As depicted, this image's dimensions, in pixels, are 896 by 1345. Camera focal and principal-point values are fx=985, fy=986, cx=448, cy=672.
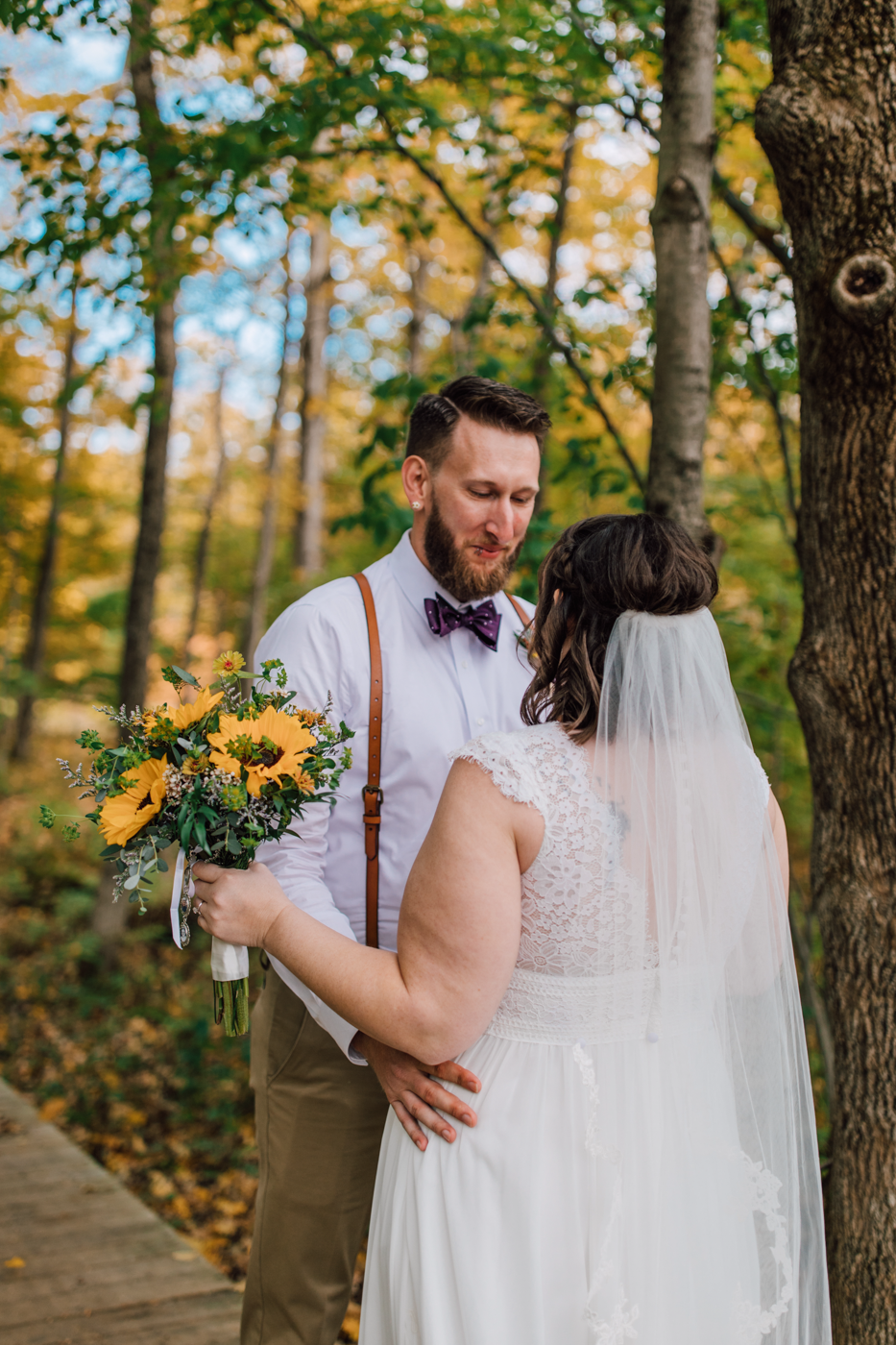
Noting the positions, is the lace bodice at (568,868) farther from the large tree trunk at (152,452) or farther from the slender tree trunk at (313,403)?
the slender tree trunk at (313,403)

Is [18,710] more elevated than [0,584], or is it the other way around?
[0,584]

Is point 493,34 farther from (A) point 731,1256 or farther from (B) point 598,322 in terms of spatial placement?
(A) point 731,1256

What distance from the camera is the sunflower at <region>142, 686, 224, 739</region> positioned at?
5.80 ft

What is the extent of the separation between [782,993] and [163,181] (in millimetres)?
3710

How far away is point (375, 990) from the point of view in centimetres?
163

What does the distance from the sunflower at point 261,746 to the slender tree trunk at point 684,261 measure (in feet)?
5.32

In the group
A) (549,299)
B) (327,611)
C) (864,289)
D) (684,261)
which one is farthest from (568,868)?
(549,299)

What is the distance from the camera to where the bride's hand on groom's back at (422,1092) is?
5.57ft

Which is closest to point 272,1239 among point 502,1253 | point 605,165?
point 502,1253

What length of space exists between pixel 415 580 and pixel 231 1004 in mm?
1136

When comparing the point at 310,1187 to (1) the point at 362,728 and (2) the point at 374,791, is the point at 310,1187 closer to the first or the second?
(2) the point at 374,791

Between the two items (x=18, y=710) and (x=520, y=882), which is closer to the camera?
(x=520, y=882)

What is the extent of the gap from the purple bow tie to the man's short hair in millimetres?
346

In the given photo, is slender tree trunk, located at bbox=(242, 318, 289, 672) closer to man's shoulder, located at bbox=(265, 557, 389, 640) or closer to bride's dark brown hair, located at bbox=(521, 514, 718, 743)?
man's shoulder, located at bbox=(265, 557, 389, 640)
